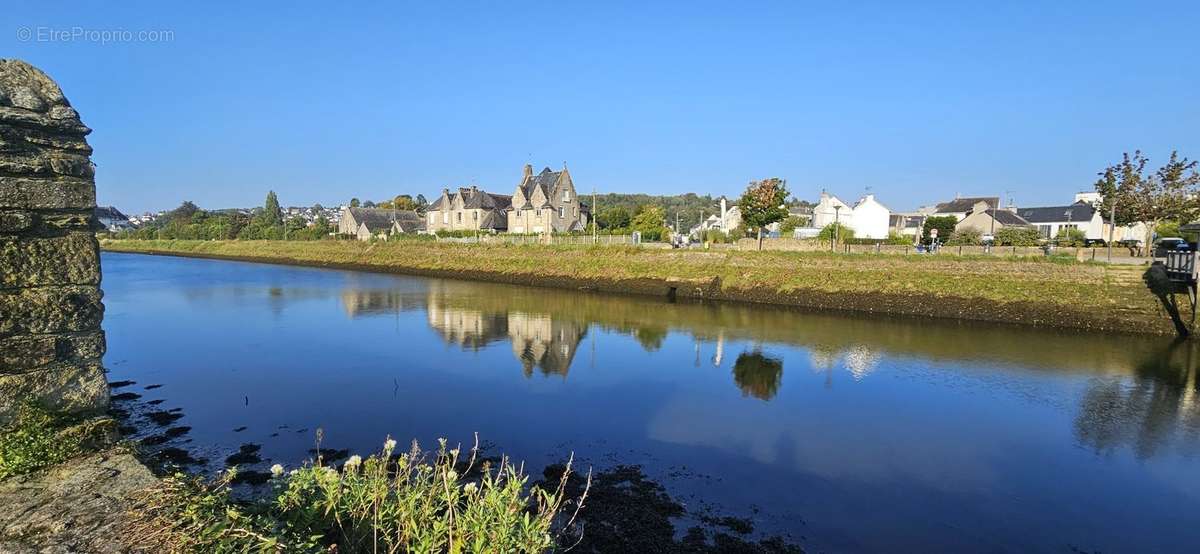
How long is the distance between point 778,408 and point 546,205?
2130 inches

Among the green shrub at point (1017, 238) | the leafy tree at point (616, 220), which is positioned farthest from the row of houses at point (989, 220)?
the leafy tree at point (616, 220)

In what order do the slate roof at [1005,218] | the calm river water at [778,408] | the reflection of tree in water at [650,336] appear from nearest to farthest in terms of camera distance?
the calm river water at [778,408] → the reflection of tree in water at [650,336] → the slate roof at [1005,218]

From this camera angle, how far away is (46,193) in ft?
21.1

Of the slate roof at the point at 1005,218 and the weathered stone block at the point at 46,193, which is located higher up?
the slate roof at the point at 1005,218

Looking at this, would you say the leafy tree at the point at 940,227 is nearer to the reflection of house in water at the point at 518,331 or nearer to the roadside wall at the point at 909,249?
the roadside wall at the point at 909,249

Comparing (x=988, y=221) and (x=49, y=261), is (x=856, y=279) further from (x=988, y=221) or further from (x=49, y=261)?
(x=988, y=221)

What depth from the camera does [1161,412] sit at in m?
14.9

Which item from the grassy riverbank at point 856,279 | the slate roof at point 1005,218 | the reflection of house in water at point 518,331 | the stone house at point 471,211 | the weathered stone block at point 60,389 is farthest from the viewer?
the stone house at point 471,211

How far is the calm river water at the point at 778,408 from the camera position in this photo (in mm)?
9750

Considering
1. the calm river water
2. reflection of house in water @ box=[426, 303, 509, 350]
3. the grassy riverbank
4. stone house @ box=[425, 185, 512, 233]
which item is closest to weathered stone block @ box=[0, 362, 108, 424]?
the calm river water

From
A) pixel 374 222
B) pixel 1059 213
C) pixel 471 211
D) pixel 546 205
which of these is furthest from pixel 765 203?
pixel 374 222

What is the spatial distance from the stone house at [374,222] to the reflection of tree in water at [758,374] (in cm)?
7001

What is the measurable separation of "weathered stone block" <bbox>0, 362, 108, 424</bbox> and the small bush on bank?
2.60m

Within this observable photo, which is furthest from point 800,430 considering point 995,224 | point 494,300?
point 995,224
